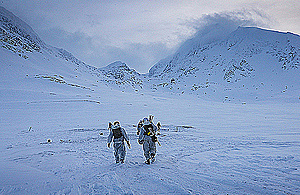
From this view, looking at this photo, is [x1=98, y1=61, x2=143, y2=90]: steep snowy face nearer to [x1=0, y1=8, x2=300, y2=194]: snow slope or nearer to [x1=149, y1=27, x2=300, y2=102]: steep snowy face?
[x1=149, y1=27, x2=300, y2=102]: steep snowy face

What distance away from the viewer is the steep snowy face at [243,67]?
43.8m

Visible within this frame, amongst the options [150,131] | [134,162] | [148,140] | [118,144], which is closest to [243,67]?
[150,131]

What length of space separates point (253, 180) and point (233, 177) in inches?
21.0

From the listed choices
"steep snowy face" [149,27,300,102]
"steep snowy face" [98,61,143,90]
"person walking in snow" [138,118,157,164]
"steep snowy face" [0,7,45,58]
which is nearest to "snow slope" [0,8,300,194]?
"person walking in snow" [138,118,157,164]

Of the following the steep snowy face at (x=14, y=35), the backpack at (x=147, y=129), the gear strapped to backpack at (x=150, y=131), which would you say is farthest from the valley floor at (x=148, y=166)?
the steep snowy face at (x=14, y=35)

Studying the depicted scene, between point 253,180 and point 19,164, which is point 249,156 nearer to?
point 253,180

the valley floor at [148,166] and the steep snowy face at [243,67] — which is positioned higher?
the steep snowy face at [243,67]

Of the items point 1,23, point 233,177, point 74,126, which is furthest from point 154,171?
point 1,23

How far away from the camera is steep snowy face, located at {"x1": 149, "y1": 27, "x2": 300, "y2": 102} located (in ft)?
144

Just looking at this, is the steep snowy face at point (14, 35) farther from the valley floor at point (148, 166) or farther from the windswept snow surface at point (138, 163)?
the valley floor at point (148, 166)

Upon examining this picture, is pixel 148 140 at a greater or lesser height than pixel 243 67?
lesser

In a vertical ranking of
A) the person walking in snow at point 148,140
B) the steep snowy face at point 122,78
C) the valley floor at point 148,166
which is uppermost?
the steep snowy face at point 122,78

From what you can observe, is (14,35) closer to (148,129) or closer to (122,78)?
(122,78)

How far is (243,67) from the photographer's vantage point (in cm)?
5341
